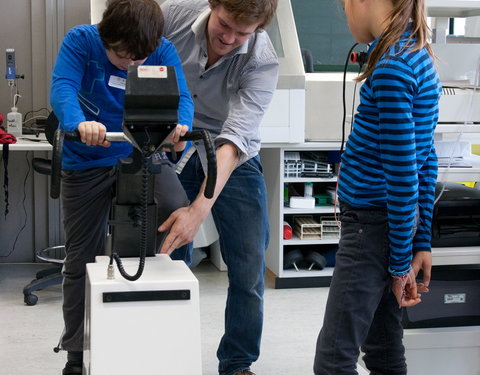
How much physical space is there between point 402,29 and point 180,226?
685 mm

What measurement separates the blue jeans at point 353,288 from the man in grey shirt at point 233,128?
0.41 meters

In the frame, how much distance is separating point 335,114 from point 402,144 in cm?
202

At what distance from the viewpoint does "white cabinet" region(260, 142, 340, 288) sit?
135 inches

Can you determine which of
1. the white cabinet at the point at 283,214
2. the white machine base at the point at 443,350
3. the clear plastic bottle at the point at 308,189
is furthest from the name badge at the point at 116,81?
the clear plastic bottle at the point at 308,189

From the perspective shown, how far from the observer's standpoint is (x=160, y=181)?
1.70 m

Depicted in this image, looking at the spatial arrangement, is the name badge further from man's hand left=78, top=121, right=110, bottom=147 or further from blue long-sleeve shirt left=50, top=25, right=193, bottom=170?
man's hand left=78, top=121, right=110, bottom=147

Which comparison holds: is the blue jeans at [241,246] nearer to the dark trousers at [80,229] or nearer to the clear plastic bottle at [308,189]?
the dark trousers at [80,229]

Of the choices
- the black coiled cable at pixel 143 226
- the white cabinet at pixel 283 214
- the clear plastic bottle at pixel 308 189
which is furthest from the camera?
the clear plastic bottle at pixel 308 189

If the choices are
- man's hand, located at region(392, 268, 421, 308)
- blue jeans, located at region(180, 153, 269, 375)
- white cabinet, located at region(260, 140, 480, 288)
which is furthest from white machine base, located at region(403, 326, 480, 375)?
white cabinet, located at region(260, 140, 480, 288)

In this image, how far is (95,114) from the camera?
1.78 meters

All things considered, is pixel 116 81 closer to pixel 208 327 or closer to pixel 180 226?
pixel 180 226

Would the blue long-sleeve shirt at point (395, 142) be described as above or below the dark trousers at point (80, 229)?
above

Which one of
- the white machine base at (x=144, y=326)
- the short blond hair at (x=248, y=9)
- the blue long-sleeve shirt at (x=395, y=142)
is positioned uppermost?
the short blond hair at (x=248, y=9)

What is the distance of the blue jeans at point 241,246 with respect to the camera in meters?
2.13
